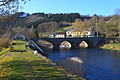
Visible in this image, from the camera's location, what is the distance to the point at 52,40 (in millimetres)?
88562

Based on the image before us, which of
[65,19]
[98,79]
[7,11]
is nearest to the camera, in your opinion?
[7,11]

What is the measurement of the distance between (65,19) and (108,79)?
170m

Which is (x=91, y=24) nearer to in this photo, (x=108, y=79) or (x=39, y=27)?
(x=39, y=27)

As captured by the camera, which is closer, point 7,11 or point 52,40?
point 7,11

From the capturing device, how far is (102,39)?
9681cm

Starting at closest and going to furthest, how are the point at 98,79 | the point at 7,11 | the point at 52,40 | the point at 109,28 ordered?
1. the point at 7,11
2. the point at 98,79
3. the point at 52,40
4. the point at 109,28

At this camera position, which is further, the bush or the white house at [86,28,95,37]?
the white house at [86,28,95,37]

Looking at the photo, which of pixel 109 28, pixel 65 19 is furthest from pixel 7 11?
pixel 65 19

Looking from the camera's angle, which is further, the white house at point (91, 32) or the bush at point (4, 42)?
the white house at point (91, 32)

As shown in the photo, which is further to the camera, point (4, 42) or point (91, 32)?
point (91, 32)

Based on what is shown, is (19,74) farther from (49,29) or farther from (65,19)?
(65,19)

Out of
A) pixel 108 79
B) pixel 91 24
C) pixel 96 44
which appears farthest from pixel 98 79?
pixel 91 24

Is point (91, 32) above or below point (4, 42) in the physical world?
below

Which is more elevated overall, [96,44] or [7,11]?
[7,11]
